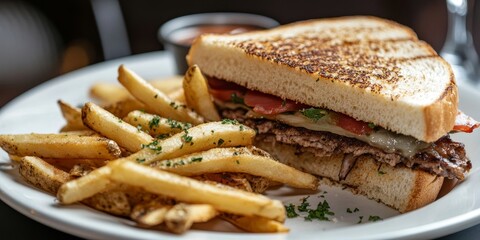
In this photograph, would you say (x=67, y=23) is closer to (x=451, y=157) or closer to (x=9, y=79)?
(x=9, y=79)

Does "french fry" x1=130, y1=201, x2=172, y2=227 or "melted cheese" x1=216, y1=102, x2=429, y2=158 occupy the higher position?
"french fry" x1=130, y1=201, x2=172, y2=227

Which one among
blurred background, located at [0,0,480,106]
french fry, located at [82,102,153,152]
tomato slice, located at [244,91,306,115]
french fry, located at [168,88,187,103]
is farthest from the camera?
blurred background, located at [0,0,480,106]


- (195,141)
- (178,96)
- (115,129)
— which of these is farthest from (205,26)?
(195,141)

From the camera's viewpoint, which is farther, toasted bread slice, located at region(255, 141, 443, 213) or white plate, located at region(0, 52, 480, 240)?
toasted bread slice, located at region(255, 141, 443, 213)

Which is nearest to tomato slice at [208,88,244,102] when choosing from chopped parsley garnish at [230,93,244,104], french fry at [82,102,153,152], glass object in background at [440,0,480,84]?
chopped parsley garnish at [230,93,244,104]

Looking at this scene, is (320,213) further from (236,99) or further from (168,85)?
(168,85)

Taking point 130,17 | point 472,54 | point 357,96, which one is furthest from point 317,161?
point 130,17

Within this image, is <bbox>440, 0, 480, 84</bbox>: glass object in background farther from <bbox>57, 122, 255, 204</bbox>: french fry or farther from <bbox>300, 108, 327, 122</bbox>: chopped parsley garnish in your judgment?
<bbox>57, 122, 255, 204</bbox>: french fry
